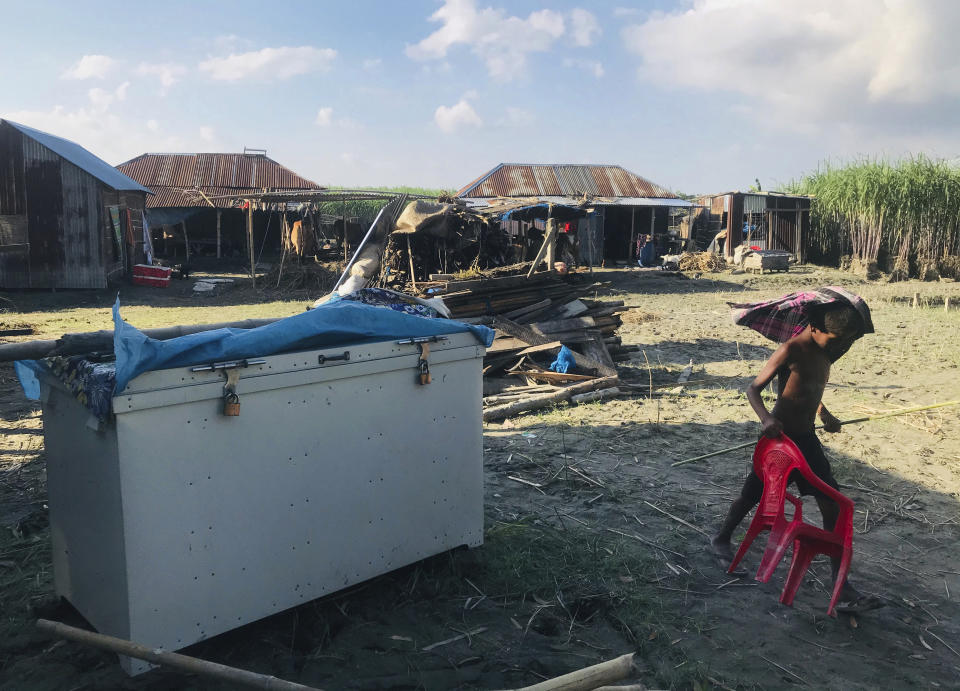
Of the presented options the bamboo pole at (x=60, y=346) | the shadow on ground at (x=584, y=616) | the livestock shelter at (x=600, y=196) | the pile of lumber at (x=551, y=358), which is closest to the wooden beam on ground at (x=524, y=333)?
the pile of lumber at (x=551, y=358)

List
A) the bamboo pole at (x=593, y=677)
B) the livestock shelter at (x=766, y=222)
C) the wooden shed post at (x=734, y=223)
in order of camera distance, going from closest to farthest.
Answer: the bamboo pole at (x=593, y=677), the livestock shelter at (x=766, y=222), the wooden shed post at (x=734, y=223)

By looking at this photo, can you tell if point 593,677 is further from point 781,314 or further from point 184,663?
point 781,314

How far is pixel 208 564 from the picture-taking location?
2900mm

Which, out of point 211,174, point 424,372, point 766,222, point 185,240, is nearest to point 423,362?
point 424,372

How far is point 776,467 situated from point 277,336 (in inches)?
107

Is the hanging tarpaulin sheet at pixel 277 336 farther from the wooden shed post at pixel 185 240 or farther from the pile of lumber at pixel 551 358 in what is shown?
the wooden shed post at pixel 185 240

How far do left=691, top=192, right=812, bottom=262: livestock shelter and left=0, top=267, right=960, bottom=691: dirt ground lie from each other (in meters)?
21.9

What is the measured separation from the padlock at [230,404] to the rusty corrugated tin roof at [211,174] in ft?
99.7

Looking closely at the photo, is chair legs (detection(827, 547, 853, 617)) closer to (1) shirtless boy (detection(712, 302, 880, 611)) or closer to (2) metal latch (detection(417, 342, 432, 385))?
(1) shirtless boy (detection(712, 302, 880, 611))

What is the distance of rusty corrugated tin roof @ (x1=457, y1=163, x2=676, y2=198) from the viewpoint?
100 feet

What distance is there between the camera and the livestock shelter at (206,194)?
29.2 metres

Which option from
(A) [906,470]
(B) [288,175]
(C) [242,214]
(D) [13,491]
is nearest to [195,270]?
(C) [242,214]

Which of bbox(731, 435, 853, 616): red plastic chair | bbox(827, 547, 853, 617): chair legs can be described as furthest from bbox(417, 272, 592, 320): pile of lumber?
bbox(827, 547, 853, 617): chair legs

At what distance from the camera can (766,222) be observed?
1123 inches
